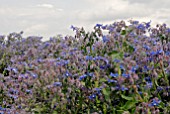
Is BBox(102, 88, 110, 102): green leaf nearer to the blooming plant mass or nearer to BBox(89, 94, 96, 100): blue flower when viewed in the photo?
the blooming plant mass

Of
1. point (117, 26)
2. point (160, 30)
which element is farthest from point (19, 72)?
point (160, 30)

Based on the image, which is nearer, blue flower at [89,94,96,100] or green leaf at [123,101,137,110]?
green leaf at [123,101,137,110]

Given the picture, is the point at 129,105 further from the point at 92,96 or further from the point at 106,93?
the point at 92,96

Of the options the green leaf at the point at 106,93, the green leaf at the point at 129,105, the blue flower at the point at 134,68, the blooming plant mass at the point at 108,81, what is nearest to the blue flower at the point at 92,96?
the blooming plant mass at the point at 108,81

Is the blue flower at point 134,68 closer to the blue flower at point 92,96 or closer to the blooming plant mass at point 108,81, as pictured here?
the blooming plant mass at point 108,81

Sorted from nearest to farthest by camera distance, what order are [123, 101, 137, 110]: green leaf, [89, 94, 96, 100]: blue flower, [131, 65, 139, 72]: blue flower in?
1. [123, 101, 137, 110]: green leaf
2. [131, 65, 139, 72]: blue flower
3. [89, 94, 96, 100]: blue flower

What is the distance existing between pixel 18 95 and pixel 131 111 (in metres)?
1.97

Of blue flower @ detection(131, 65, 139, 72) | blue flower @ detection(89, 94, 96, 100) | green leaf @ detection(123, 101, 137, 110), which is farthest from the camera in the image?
blue flower @ detection(89, 94, 96, 100)

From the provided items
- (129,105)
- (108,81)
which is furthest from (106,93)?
(129,105)

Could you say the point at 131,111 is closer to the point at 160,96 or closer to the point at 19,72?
the point at 160,96

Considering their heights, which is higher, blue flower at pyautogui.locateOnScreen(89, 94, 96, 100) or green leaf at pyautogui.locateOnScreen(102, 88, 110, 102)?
green leaf at pyautogui.locateOnScreen(102, 88, 110, 102)

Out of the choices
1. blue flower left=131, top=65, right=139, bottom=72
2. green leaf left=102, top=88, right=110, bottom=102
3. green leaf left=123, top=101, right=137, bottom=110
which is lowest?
green leaf left=123, top=101, right=137, bottom=110

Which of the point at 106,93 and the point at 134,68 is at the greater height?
the point at 134,68

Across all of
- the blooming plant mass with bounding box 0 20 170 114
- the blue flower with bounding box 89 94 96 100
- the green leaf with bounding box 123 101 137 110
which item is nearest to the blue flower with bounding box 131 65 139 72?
Result: the blooming plant mass with bounding box 0 20 170 114
